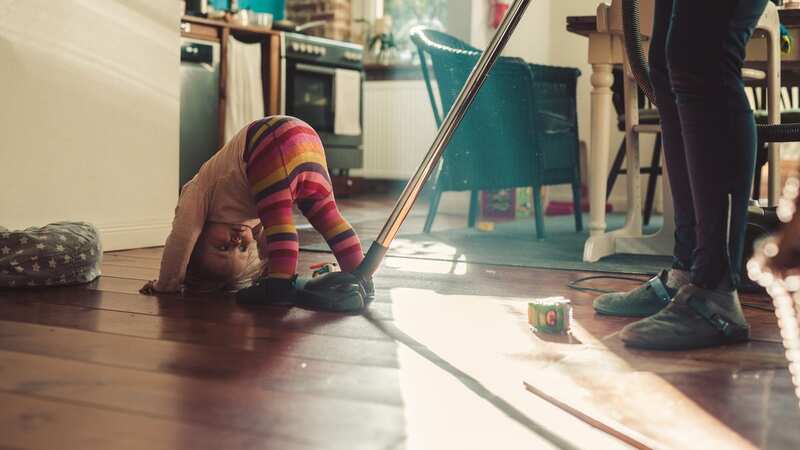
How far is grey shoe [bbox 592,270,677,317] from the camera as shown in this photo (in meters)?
1.58

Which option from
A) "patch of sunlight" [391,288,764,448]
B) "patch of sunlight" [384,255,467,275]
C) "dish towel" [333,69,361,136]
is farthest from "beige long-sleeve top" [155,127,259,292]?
"dish towel" [333,69,361,136]

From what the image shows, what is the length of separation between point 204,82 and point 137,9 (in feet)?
6.10

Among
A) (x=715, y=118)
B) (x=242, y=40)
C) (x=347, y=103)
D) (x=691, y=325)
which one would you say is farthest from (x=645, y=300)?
(x=347, y=103)

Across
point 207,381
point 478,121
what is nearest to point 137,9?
point 478,121

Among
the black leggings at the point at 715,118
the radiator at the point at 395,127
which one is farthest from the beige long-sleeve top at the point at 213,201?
the radiator at the point at 395,127

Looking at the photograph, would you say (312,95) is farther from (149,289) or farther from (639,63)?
(149,289)

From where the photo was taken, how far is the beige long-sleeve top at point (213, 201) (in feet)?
5.62

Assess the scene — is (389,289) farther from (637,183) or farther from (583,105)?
(583,105)

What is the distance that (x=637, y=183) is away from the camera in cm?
280

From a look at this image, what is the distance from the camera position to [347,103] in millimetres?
5473

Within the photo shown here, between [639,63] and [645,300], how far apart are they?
2.20 feet

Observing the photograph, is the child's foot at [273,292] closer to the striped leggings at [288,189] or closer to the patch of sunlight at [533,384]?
the striped leggings at [288,189]

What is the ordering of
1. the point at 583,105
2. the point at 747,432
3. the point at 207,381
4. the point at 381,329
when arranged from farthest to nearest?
1. the point at 583,105
2. the point at 381,329
3. the point at 207,381
4. the point at 747,432

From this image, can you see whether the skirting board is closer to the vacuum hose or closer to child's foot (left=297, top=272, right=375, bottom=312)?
child's foot (left=297, top=272, right=375, bottom=312)
